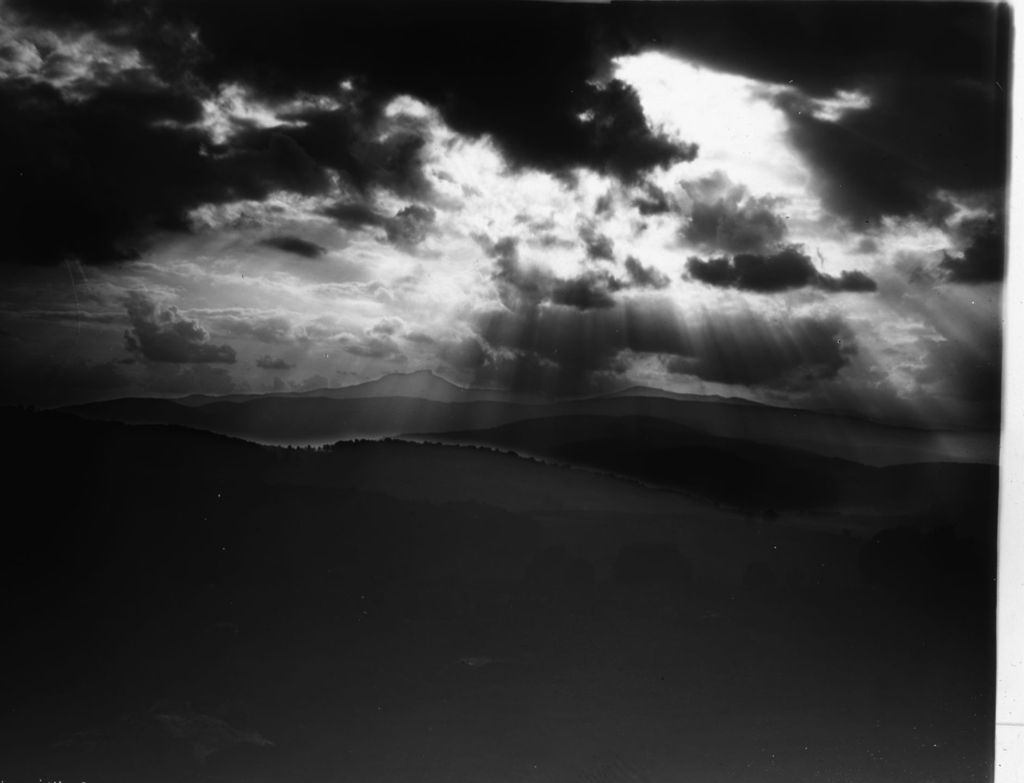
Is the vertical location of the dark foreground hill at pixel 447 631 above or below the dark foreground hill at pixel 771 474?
below

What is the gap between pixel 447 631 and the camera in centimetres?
262

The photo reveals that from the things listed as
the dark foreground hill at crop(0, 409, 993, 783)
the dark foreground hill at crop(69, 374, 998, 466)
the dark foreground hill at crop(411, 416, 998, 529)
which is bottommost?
the dark foreground hill at crop(0, 409, 993, 783)

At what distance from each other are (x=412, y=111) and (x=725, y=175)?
104 centimetres

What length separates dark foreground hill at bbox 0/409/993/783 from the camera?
2.58 metres

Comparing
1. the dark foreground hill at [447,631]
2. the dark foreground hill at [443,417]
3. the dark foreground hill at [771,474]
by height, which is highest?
the dark foreground hill at [443,417]

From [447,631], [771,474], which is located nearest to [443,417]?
[447,631]

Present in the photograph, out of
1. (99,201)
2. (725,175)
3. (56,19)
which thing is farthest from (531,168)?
(56,19)

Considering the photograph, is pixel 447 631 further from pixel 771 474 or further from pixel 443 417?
pixel 771 474

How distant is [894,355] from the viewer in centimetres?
266

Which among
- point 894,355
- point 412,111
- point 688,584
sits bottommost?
point 688,584

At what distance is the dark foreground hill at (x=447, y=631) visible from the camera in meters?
2.58

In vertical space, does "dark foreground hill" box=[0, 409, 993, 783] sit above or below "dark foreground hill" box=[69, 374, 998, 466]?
below

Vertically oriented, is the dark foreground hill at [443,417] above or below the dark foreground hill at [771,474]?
above

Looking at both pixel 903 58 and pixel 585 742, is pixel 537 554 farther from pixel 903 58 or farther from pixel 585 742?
pixel 903 58
